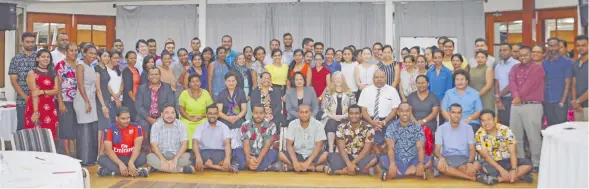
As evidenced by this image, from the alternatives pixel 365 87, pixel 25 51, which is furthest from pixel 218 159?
pixel 25 51

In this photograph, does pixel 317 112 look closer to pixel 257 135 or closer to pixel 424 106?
pixel 257 135

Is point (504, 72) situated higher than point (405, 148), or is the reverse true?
point (504, 72)

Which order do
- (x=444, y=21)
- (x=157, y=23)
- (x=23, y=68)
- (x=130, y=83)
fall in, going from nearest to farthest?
1. (x=23, y=68)
2. (x=130, y=83)
3. (x=444, y=21)
4. (x=157, y=23)

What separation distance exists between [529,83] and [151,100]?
400cm

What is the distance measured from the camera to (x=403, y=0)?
9.40 metres

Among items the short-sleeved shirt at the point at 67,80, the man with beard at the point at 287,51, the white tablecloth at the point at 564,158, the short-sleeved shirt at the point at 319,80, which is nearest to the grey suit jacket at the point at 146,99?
the short-sleeved shirt at the point at 67,80

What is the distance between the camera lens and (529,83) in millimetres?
5562

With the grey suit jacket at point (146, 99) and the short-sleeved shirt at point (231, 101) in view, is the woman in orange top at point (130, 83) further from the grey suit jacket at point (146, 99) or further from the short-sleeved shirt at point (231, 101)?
the short-sleeved shirt at point (231, 101)

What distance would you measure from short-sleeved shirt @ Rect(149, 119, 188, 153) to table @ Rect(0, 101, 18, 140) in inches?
56.4

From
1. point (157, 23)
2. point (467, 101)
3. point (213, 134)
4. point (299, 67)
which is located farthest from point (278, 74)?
point (157, 23)

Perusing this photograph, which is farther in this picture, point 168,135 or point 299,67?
point 299,67

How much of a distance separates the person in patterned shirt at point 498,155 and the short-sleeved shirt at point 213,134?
2.55m

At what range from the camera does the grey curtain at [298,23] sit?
31.4 ft

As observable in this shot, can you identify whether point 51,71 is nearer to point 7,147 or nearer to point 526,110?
point 7,147
